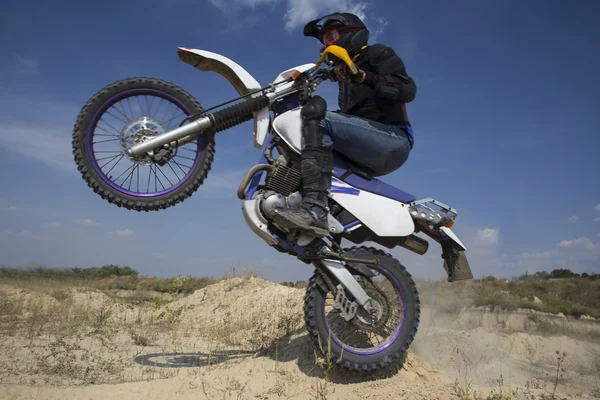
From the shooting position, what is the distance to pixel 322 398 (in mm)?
2969

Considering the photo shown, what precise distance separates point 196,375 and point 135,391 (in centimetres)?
49

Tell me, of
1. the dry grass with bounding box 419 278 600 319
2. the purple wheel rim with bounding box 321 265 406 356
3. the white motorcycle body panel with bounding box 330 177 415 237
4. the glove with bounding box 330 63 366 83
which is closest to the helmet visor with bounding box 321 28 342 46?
the glove with bounding box 330 63 366 83

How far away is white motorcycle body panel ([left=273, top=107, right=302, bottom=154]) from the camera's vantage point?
365 centimetres

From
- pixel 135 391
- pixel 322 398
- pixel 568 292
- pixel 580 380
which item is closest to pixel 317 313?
pixel 322 398

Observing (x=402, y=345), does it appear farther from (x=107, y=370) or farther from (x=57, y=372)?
(x=57, y=372)

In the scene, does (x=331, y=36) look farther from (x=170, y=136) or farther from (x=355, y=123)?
(x=170, y=136)

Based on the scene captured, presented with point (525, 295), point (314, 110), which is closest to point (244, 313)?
point (314, 110)

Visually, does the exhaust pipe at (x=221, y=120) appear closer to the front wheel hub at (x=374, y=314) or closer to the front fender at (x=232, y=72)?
the front fender at (x=232, y=72)

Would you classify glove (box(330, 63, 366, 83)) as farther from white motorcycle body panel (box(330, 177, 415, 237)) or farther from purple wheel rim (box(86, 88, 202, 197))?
purple wheel rim (box(86, 88, 202, 197))

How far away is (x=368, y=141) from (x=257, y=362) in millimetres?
2297

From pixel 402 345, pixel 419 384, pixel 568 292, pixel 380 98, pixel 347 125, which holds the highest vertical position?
pixel 380 98

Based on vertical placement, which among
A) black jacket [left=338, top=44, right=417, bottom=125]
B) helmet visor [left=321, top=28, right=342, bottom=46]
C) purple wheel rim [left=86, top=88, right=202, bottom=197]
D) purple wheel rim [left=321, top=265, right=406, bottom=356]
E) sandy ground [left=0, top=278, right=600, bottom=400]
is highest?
helmet visor [left=321, top=28, right=342, bottom=46]

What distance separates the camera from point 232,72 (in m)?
4.07

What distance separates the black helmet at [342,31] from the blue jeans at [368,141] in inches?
25.1
